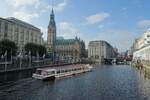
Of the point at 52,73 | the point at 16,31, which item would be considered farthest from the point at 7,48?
the point at 16,31

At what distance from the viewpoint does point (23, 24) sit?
189m

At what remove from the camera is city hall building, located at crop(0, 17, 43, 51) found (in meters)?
158

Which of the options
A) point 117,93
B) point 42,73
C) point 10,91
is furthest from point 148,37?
point 10,91

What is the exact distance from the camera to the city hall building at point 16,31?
15788cm

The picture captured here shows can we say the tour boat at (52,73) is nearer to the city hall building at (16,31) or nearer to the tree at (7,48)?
the tree at (7,48)

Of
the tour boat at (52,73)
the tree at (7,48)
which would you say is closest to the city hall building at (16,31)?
the tree at (7,48)

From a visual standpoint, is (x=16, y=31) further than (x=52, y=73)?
Yes

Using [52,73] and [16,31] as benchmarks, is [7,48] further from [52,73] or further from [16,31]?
[16,31]

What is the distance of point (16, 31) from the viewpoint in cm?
17400

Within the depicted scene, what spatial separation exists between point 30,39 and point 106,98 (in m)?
154

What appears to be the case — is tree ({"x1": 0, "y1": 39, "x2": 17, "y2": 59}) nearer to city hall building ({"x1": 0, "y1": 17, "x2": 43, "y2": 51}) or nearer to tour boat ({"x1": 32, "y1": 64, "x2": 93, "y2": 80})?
city hall building ({"x1": 0, "y1": 17, "x2": 43, "y2": 51})

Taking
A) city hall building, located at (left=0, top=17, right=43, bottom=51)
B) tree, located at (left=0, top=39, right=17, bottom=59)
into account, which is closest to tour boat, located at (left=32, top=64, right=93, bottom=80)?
tree, located at (left=0, top=39, right=17, bottom=59)

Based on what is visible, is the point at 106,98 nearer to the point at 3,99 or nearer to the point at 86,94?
the point at 86,94

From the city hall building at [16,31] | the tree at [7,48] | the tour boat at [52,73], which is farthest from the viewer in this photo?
the city hall building at [16,31]
